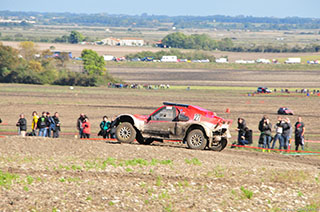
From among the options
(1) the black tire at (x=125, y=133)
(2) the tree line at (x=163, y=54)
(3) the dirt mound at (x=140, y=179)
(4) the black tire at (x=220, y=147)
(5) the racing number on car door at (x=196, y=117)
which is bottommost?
(3) the dirt mound at (x=140, y=179)

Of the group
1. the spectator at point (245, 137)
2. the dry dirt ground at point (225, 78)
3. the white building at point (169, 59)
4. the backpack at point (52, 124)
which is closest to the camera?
the spectator at point (245, 137)

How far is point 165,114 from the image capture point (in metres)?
20.6

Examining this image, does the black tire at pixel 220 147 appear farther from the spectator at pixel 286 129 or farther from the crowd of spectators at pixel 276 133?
the spectator at pixel 286 129

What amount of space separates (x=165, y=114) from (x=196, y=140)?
4.69 feet

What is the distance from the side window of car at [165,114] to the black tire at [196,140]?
925 mm

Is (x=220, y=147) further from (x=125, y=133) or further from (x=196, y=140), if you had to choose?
(x=125, y=133)

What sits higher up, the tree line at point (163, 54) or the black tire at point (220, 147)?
the tree line at point (163, 54)

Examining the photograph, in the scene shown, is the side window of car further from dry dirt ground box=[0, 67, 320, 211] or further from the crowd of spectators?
the crowd of spectators

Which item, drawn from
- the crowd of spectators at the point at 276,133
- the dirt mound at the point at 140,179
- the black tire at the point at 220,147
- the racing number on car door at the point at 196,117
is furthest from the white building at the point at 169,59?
the dirt mound at the point at 140,179

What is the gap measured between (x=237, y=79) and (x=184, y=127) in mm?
76792

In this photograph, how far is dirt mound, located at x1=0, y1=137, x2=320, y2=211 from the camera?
1297 centimetres

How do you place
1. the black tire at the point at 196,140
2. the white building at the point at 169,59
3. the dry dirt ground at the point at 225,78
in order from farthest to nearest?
1. the white building at the point at 169,59
2. the dry dirt ground at the point at 225,78
3. the black tire at the point at 196,140

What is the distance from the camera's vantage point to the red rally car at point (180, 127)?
20016 millimetres

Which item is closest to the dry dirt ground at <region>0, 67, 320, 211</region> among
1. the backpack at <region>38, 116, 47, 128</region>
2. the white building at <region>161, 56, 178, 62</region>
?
the backpack at <region>38, 116, 47, 128</region>
